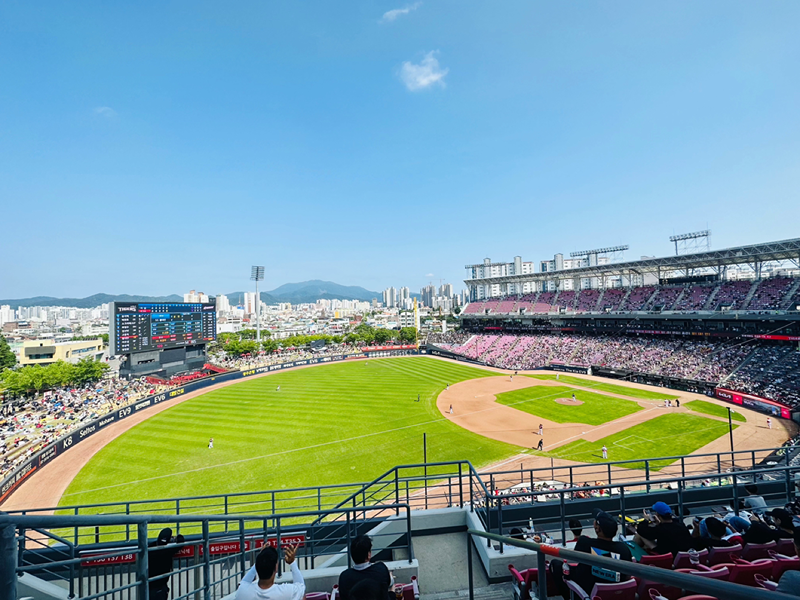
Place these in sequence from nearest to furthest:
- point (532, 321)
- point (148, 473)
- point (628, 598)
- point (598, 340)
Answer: point (628, 598) < point (148, 473) < point (598, 340) < point (532, 321)

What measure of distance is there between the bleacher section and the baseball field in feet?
47.3

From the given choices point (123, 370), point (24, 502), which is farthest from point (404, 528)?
point (123, 370)

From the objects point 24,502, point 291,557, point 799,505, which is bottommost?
point 24,502

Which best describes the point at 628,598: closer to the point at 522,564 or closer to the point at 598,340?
the point at 522,564

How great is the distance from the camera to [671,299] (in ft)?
158

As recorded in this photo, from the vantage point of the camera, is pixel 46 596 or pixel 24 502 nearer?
pixel 46 596

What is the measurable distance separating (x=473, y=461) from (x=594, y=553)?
19001 millimetres

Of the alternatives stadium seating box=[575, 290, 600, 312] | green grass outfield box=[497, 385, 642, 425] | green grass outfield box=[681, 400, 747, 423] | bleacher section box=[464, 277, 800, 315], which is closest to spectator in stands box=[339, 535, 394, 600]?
green grass outfield box=[497, 385, 642, 425]

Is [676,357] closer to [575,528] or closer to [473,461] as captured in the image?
[473,461]

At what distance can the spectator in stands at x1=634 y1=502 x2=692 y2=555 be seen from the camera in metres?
4.94

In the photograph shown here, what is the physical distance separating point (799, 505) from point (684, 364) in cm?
4036

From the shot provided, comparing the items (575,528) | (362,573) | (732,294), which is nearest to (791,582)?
(362,573)

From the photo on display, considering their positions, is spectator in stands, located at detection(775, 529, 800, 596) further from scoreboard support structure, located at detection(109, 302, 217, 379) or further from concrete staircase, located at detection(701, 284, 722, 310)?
scoreboard support structure, located at detection(109, 302, 217, 379)

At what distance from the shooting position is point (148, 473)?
21656 mm
